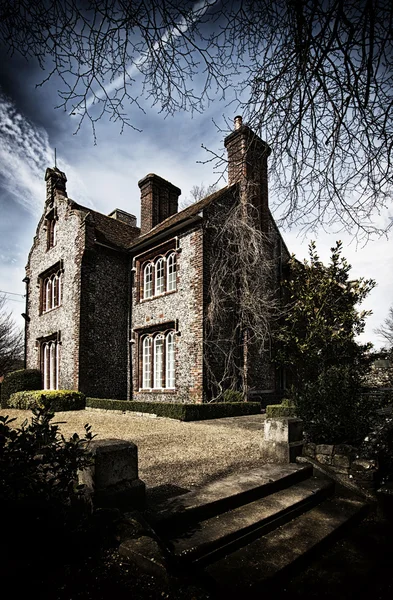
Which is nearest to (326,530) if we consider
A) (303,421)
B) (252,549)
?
(252,549)

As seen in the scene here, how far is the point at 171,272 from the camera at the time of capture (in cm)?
1454

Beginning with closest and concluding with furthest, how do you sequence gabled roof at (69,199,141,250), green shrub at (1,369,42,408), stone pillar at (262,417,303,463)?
1. stone pillar at (262,417,303,463)
2. green shrub at (1,369,42,408)
3. gabled roof at (69,199,141,250)

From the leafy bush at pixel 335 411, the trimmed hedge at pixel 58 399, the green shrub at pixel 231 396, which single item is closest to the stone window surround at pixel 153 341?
the green shrub at pixel 231 396

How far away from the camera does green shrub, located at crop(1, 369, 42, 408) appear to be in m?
16.0

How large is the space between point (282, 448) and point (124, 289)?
1229 centimetres

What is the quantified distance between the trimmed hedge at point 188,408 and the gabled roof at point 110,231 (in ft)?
23.5

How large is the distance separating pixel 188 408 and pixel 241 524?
23.4 feet

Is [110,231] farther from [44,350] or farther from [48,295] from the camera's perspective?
[44,350]

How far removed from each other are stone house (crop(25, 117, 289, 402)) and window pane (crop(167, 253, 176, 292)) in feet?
0.13

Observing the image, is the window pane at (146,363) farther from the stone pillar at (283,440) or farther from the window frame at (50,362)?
the stone pillar at (283,440)

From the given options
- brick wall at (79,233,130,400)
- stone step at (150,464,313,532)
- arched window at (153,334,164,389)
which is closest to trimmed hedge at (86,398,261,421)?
brick wall at (79,233,130,400)

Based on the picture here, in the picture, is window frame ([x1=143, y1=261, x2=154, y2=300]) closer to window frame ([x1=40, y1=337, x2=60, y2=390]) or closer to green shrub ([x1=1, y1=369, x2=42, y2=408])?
window frame ([x1=40, y1=337, x2=60, y2=390])

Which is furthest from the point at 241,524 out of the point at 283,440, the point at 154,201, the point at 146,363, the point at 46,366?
the point at 154,201

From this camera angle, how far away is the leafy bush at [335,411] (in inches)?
217
